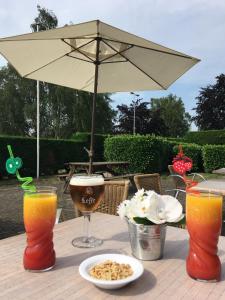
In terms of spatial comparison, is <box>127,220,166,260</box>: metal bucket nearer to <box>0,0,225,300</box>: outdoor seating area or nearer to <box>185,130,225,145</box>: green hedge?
<box>0,0,225,300</box>: outdoor seating area

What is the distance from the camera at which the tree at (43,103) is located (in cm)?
2419

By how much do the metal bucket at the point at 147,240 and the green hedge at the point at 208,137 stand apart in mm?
23105

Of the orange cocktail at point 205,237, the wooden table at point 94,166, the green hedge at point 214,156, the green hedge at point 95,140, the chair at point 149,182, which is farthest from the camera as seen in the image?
the green hedge at point 95,140

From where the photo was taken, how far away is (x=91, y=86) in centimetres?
403

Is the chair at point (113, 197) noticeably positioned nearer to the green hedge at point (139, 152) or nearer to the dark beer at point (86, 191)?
the dark beer at point (86, 191)

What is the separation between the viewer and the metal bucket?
4.45 feet

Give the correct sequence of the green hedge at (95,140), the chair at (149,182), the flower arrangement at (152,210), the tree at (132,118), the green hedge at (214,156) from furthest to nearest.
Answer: the tree at (132,118)
the green hedge at (95,140)
the green hedge at (214,156)
the chair at (149,182)
the flower arrangement at (152,210)

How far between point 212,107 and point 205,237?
4142 centimetres

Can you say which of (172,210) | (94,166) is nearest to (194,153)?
(94,166)

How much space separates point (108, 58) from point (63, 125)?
2278 centimetres

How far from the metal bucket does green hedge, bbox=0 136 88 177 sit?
11.5 m

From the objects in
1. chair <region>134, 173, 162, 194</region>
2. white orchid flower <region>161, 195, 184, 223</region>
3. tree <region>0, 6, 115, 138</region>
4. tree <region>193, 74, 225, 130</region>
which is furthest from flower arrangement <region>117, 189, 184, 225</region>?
tree <region>193, 74, 225, 130</region>

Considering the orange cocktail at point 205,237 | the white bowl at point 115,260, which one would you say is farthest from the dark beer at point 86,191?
the orange cocktail at point 205,237

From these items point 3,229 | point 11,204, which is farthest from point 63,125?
point 3,229
